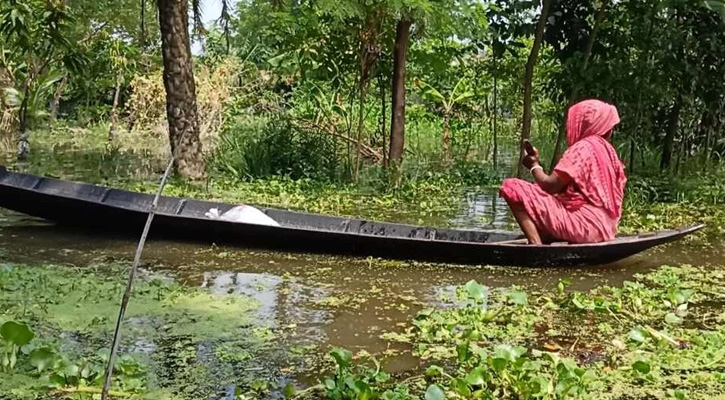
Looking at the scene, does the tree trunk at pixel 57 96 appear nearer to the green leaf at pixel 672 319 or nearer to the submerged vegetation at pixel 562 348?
the submerged vegetation at pixel 562 348

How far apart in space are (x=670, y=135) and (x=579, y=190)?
17.0 feet

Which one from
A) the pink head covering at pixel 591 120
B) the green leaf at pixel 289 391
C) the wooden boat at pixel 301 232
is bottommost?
the green leaf at pixel 289 391

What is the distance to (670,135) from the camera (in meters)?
10.3

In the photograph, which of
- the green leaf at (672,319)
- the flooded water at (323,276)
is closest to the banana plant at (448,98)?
the flooded water at (323,276)

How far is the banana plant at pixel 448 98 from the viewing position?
561 inches

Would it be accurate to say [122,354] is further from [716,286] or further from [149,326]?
[716,286]

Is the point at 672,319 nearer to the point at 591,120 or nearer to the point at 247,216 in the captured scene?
the point at 591,120

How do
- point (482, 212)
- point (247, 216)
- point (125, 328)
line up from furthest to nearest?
point (482, 212) < point (247, 216) < point (125, 328)

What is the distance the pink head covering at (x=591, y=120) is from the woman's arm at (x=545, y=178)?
0.35 metres

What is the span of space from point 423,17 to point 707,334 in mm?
5673

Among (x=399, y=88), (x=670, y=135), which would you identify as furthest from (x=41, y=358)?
(x=670, y=135)

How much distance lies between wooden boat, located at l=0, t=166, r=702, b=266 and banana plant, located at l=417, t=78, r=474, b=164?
7.56 m

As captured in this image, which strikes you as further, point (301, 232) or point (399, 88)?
point (399, 88)

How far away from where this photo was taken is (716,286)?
534 cm
